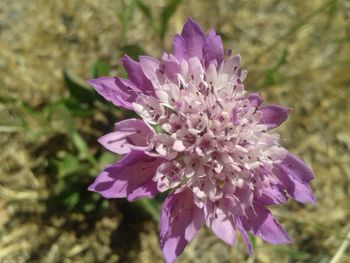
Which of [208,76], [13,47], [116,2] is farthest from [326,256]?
[13,47]

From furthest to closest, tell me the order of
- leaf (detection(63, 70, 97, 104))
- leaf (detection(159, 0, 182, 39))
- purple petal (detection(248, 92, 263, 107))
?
leaf (detection(159, 0, 182, 39))
leaf (detection(63, 70, 97, 104))
purple petal (detection(248, 92, 263, 107))

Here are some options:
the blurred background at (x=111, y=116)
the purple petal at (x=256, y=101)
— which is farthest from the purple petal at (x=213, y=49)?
the blurred background at (x=111, y=116)

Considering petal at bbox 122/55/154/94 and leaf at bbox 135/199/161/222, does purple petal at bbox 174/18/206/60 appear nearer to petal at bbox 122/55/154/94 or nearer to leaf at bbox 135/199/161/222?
petal at bbox 122/55/154/94

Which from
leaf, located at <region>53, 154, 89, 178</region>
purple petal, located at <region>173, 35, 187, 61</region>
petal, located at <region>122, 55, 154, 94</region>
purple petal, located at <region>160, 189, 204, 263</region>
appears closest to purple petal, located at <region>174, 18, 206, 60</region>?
purple petal, located at <region>173, 35, 187, 61</region>

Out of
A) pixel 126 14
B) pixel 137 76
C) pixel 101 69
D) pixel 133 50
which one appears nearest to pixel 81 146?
pixel 101 69

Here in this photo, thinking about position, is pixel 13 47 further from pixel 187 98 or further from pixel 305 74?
pixel 305 74

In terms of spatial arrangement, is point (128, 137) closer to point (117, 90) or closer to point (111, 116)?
point (117, 90)
